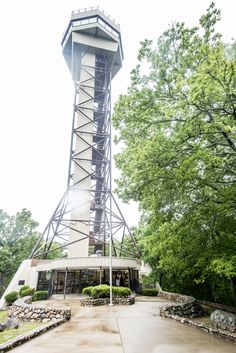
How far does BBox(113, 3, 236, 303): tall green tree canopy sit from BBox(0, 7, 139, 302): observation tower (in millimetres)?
10230

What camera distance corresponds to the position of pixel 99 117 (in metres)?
35.5

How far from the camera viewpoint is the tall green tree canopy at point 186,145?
8.01 metres

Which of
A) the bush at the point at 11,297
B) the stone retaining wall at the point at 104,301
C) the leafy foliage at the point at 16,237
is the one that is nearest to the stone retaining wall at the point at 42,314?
the stone retaining wall at the point at 104,301

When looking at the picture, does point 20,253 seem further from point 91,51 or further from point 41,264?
point 91,51

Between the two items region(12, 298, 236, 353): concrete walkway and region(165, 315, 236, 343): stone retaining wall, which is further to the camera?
region(165, 315, 236, 343): stone retaining wall

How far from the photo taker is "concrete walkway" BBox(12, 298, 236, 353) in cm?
627

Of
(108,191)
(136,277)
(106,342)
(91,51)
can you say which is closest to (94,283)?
(136,277)

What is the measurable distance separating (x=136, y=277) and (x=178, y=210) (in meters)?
17.4

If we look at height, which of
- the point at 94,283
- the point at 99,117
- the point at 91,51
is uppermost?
the point at 91,51

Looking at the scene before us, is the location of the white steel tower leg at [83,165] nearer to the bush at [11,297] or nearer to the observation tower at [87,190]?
the observation tower at [87,190]

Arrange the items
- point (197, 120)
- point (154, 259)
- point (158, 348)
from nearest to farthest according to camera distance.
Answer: point (158, 348), point (197, 120), point (154, 259)

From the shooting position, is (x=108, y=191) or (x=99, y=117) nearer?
(x=108, y=191)

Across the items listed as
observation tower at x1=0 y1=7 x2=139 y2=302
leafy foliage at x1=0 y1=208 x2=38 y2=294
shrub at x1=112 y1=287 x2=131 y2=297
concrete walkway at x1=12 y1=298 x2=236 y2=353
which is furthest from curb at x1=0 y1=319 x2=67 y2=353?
leafy foliage at x1=0 y1=208 x2=38 y2=294

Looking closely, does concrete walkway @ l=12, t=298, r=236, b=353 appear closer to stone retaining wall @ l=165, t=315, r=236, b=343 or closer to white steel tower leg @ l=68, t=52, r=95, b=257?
stone retaining wall @ l=165, t=315, r=236, b=343
